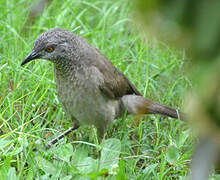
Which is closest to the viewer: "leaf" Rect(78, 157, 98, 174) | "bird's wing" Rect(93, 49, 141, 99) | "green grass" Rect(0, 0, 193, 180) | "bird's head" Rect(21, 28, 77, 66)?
"leaf" Rect(78, 157, 98, 174)

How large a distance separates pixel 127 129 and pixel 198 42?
330cm

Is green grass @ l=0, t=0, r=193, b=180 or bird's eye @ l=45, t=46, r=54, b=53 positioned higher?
bird's eye @ l=45, t=46, r=54, b=53

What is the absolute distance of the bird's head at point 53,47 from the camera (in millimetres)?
4008

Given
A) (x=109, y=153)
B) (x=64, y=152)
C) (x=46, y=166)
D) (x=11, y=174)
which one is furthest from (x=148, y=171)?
(x=11, y=174)

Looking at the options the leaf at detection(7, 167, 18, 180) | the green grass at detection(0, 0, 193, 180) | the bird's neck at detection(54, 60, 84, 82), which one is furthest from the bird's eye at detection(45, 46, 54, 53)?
the leaf at detection(7, 167, 18, 180)

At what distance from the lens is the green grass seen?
3308mm

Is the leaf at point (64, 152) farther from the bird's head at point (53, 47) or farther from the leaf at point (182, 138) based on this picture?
the leaf at point (182, 138)

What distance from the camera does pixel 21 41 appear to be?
5.16 metres

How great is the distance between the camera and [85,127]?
4.67 metres

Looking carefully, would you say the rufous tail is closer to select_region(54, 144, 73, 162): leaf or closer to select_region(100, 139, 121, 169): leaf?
select_region(100, 139, 121, 169): leaf

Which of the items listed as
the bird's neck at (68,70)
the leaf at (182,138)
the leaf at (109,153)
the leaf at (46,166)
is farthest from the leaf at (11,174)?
the leaf at (182,138)

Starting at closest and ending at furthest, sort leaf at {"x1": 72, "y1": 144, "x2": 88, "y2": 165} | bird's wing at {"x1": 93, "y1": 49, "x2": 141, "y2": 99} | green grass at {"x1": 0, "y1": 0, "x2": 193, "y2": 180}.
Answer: green grass at {"x1": 0, "y1": 0, "x2": 193, "y2": 180} < leaf at {"x1": 72, "y1": 144, "x2": 88, "y2": 165} < bird's wing at {"x1": 93, "y1": 49, "x2": 141, "y2": 99}

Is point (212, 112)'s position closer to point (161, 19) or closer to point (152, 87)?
point (161, 19)

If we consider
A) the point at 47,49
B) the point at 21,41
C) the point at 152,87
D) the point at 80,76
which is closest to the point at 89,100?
the point at 80,76
